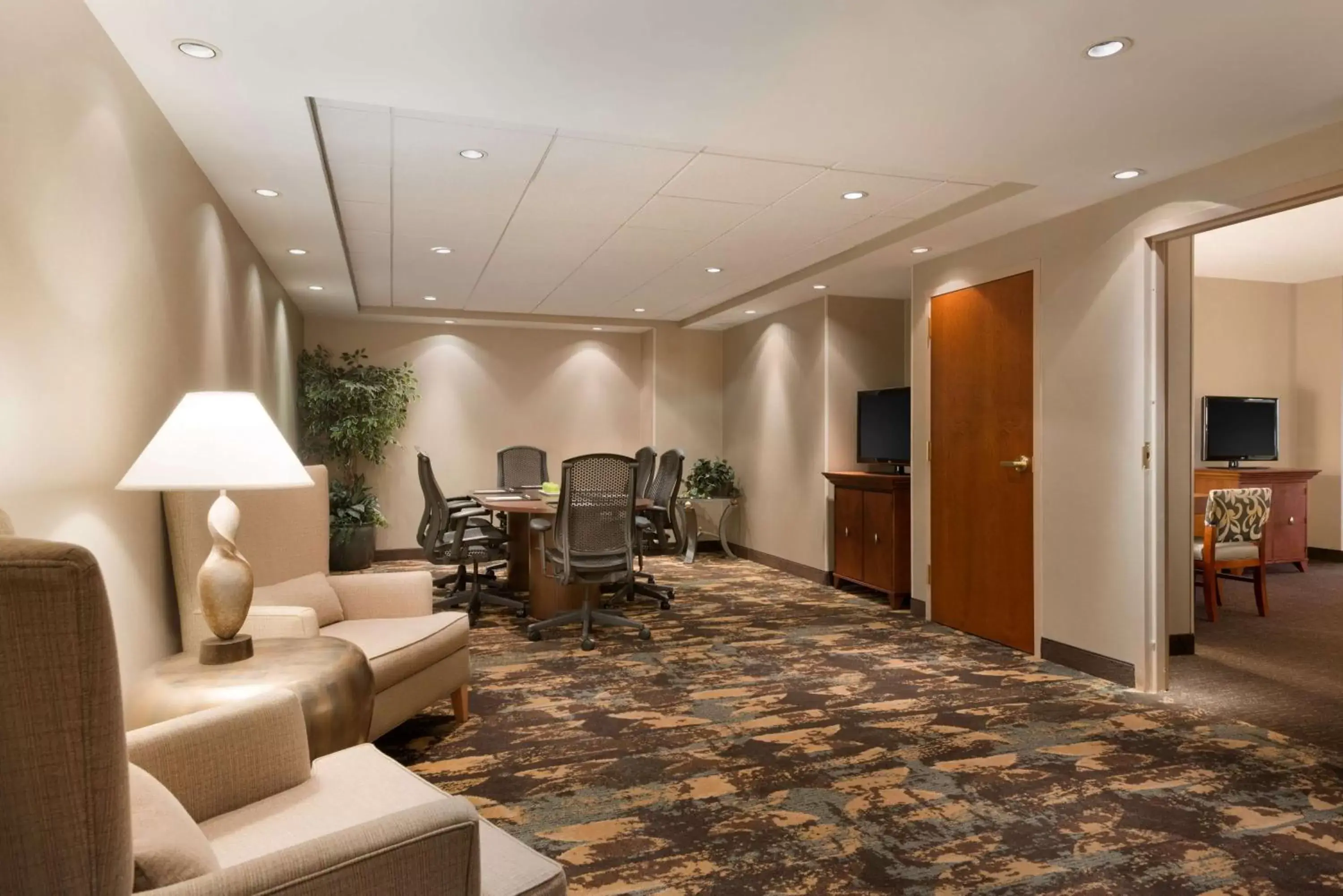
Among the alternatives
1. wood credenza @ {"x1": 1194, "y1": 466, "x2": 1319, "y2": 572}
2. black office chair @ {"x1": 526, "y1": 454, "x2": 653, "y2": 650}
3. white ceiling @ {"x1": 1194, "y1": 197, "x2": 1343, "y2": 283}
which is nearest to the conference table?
black office chair @ {"x1": 526, "y1": 454, "x2": 653, "y2": 650}

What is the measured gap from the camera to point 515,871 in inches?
53.7

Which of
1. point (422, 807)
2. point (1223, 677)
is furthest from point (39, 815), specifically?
point (1223, 677)

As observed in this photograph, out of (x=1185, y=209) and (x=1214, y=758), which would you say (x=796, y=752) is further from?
(x=1185, y=209)

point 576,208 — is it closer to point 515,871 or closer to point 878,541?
point 878,541

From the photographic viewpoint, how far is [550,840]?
2402 millimetres

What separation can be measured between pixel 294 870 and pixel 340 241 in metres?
4.38

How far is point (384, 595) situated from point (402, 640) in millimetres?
503

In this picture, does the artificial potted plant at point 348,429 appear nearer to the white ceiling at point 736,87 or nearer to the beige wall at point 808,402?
the white ceiling at point 736,87

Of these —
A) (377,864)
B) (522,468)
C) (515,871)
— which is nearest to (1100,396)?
(515,871)

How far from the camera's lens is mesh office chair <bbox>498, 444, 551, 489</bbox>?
809 centimetres

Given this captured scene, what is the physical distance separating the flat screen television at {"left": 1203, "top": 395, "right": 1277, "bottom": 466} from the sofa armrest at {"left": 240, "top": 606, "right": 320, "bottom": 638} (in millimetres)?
7394

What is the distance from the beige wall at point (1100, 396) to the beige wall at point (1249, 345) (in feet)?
13.4

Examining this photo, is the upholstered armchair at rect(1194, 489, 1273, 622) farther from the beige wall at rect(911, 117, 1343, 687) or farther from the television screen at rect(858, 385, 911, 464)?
the television screen at rect(858, 385, 911, 464)

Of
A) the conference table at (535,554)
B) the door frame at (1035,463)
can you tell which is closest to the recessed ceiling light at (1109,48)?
the door frame at (1035,463)
